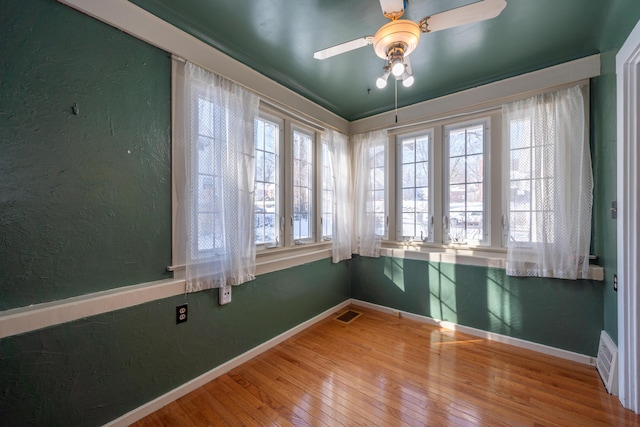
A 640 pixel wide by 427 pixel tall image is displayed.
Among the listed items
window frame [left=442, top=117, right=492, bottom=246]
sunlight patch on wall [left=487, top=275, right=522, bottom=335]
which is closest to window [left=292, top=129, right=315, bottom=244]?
window frame [left=442, top=117, right=492, bottom=246]

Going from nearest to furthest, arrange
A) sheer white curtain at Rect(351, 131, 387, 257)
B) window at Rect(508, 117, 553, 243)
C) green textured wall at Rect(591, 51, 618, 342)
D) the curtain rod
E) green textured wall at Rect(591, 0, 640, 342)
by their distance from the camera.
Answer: green textured wall at Rect(591, 0, 640, 342), green textured wall at Rect(591, 51, 618, 342), window at Rect(508, 117, 553, 243), the curtain rod, sheer white curtain at Rect(351, 131, 387, 257)

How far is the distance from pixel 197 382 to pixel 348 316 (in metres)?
1.80

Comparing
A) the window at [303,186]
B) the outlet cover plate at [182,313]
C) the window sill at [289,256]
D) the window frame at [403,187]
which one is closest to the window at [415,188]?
the window frame at [403,187]

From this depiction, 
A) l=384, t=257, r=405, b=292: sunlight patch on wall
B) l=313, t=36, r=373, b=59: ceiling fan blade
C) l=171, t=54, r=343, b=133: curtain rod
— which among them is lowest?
l=384, t=257, r=405, b=292: sunlight patch on wall

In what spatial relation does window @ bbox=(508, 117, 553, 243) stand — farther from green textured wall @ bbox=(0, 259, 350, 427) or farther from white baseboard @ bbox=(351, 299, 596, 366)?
green textured wall @ bbox=(0, 259, 350, 427)

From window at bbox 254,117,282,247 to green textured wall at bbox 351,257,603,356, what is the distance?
148 cm

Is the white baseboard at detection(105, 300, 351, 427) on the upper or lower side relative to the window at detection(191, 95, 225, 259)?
lower

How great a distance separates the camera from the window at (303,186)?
2855 mm

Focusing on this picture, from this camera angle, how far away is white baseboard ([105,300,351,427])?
5.09 ft

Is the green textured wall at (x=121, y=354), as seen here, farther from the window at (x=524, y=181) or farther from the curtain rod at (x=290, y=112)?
the window at (x=524, y=181)

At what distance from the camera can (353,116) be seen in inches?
139

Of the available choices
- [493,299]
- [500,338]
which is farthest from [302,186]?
[500,338]

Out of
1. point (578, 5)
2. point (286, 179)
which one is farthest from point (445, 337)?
point (578, 5)

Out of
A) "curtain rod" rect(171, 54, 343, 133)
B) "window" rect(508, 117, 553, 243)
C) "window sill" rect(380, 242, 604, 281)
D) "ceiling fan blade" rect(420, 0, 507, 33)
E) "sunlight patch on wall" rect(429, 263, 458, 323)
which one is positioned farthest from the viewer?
"sunlight patch on wall" rect(429, 263, 458, 323)
